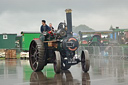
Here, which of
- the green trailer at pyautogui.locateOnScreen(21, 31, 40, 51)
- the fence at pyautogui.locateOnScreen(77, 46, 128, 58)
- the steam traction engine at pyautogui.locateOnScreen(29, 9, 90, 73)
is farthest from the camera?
the green trailer at pyautogui.locateOnScreen(21, 31, 40, 51)

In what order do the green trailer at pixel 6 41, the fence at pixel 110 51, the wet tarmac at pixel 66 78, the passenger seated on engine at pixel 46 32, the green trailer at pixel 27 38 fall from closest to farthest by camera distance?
the wet tarmac at pixel 66 78 → the passenger seated on engine at pixel 46 32 → the fence at pixel 110 51 → the green trailer at pixel 27 38 → the green trailer at pixel 6 41

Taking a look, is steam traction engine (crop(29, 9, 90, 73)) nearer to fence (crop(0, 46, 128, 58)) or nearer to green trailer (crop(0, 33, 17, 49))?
fence (crop(0, 46, 128, 58))

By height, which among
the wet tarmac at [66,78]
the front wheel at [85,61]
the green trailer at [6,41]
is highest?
the green trailer at [6,41]

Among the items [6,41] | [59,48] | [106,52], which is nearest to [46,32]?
[59,48]

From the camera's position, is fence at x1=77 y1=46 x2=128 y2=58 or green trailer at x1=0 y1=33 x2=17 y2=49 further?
green trailer at x1=0 y1=33 x2=17 y2=49

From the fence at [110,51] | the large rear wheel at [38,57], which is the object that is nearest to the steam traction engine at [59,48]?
the large rear wheel at [38,57]

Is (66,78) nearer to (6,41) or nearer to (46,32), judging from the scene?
(46,32)

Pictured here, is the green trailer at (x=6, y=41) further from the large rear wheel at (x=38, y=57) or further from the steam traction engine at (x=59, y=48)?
the steam traction engine at (x=59, y=48)

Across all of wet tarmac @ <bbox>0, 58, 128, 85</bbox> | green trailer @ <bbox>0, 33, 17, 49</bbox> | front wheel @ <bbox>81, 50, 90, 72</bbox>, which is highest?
green trailer @ <bbox>0, 33, 17, 49</bbox>

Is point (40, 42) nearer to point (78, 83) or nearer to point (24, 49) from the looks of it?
point (78, 83)

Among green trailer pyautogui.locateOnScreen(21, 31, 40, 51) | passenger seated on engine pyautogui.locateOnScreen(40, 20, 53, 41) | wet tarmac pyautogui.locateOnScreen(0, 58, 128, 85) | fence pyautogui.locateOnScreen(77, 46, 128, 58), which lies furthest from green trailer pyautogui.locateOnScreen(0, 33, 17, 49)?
passenger seated on engine pyautogui.locateOnScreen(40, 20, 53, 41)

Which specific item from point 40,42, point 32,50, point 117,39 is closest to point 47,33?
point 40,42

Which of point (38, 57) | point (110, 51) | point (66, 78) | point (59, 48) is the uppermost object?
point (59, 48)

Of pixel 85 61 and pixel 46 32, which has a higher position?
pixel 46 32
